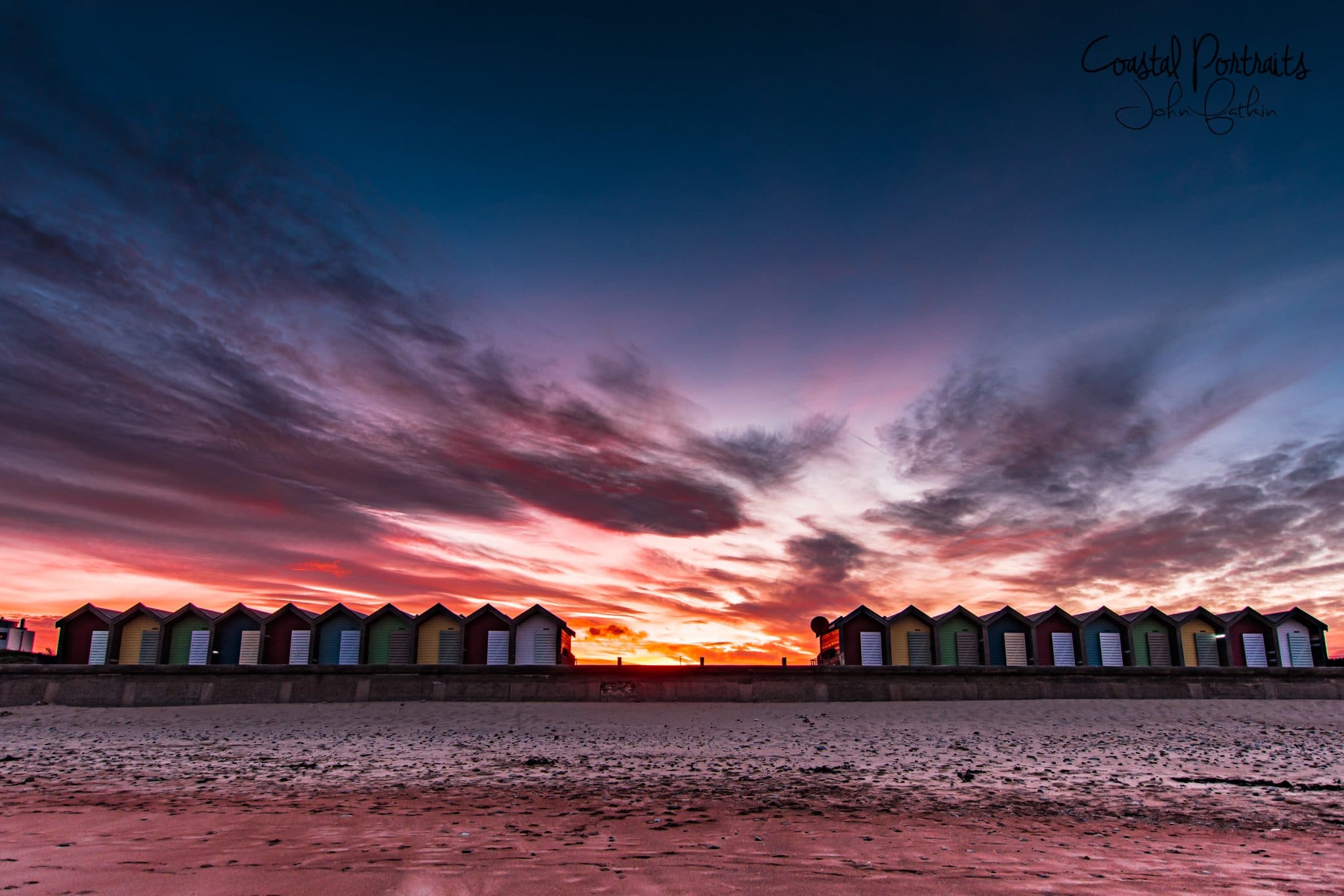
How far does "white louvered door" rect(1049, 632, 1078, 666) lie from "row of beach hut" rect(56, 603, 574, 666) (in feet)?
94.7

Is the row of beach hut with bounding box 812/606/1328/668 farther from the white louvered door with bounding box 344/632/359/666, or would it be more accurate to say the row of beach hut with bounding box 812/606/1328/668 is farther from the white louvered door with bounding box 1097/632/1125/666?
the white louvered door with bounding box 344/632/359/666

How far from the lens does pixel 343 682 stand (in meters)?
28.5

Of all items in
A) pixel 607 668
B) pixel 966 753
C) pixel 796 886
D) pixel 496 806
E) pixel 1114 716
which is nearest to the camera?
pixel 796 886

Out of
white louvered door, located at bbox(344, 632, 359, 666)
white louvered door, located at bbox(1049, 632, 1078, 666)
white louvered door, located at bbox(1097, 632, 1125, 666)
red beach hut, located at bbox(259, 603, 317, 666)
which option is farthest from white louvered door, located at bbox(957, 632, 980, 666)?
red beach hut, located at bbox(259, 603, 317, 666)

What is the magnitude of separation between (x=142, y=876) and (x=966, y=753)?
16595 mm

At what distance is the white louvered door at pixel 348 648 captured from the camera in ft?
143

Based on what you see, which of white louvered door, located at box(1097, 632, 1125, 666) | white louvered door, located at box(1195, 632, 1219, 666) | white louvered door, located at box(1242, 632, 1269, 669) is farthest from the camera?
white louvered door, located at box(1242, 632, 1269, 669)

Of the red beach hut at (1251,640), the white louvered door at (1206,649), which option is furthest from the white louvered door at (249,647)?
the red beach hut at (1251,640)

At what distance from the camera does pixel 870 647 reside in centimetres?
4438

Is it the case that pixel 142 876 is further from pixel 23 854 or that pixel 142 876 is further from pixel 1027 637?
pixel 1027 637

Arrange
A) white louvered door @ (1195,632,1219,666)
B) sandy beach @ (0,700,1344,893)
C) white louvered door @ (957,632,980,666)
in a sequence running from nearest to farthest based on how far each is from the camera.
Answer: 1. sandy beach @ (0,700,1344,893)
2. white louvered door @ (957,632,980,666)
3. white louvered door @ (1195,632,1219,666)

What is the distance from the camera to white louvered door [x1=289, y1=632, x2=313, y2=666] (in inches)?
1722

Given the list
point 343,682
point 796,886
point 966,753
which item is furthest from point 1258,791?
point 343,682

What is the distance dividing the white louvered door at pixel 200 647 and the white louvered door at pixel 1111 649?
169 feet
